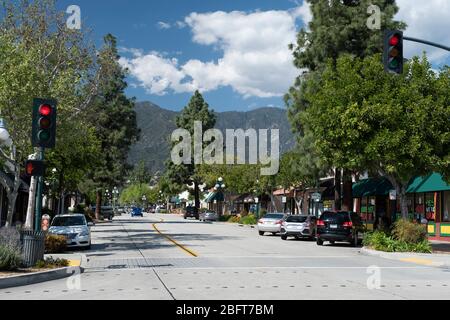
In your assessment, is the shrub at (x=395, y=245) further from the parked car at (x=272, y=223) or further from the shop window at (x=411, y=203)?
the parked car at (x=272, y=223)

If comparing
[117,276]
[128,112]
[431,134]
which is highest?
[128,112]

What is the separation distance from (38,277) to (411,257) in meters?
13.8

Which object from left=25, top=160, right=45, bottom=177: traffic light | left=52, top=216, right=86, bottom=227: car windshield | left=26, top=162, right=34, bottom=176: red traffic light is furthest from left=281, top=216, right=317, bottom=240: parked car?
left=26, top=162, right=34, bottom=176: red traffic light

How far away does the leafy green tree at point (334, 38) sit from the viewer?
37531 mm

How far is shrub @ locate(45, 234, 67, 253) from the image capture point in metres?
21.8

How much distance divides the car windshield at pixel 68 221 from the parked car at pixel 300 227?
513 inches

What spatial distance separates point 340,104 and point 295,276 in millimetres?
12819

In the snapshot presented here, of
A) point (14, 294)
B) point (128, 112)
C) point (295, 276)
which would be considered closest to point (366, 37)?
point (295, 276)

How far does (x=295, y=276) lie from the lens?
→ 14.5 meters

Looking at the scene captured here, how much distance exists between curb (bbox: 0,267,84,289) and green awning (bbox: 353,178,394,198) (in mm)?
25623

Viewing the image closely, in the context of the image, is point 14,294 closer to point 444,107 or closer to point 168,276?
point 168,276

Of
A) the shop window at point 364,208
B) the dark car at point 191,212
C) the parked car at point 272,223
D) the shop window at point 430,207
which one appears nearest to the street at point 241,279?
the shop window at point 430,207

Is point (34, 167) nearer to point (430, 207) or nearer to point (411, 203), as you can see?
point (430, 207)

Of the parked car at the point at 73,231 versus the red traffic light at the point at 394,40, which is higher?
the red traffic light at the point at 394,40
